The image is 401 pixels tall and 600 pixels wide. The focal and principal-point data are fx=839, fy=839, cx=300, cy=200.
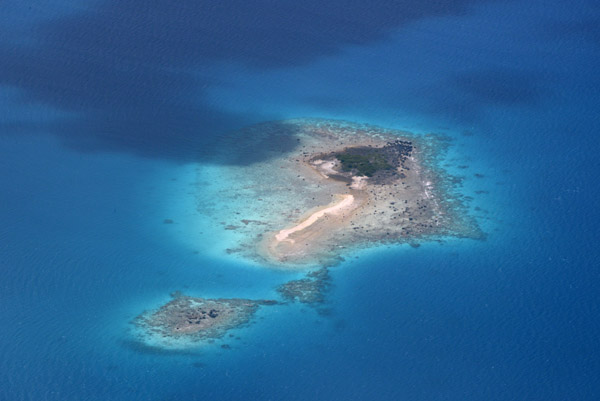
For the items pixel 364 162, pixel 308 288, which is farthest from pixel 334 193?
pixel 308 288

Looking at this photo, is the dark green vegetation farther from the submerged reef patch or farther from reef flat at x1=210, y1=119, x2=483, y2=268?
the submerged reef patch

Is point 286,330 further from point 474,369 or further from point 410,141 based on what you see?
point 410,141

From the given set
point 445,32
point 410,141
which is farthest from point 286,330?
point 445,32

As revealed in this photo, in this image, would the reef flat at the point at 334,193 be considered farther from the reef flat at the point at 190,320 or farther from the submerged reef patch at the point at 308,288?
the reef flat at the point at 190,320

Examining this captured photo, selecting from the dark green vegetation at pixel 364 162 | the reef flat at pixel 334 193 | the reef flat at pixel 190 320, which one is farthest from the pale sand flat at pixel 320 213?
the reef flat at pixel 190 320

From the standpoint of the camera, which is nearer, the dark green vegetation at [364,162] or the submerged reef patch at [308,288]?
the submerged reef patch at [308,288]

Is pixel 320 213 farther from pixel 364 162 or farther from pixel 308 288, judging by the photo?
pixel 308 288

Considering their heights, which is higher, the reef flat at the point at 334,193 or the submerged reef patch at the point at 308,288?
the reef flat at the point at 334,193
